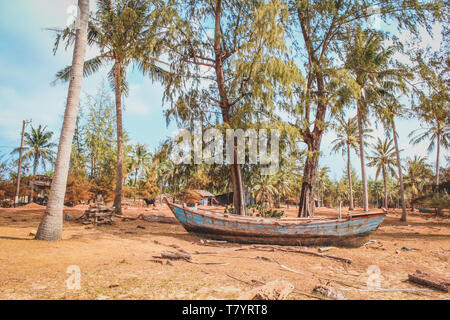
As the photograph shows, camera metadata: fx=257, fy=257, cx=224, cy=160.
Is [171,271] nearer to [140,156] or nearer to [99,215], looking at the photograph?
[99,215]

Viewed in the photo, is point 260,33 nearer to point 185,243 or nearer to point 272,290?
point 185,243

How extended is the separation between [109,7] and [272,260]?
1645cm

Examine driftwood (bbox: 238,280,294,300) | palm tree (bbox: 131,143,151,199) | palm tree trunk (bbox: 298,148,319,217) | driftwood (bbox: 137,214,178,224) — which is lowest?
driftwood (bbox: 137,214,178,224)

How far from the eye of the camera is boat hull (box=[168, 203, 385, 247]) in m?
8.91

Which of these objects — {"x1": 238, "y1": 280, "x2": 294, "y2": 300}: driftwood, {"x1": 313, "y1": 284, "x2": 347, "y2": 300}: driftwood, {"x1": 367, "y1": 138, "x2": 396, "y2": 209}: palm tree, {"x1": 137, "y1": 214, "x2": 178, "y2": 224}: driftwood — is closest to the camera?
{"x1": 238, "y1": 280, "x2": 294, "y2": 300}: driftwood

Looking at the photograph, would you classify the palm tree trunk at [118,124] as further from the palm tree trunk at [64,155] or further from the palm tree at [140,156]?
the palm tree at [140,156]

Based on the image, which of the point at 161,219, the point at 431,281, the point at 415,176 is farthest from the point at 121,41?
the point at 415,176

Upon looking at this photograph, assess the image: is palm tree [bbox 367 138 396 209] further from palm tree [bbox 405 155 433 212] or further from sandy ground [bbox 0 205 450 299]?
sandy ground [bbox 0 205 450 299]

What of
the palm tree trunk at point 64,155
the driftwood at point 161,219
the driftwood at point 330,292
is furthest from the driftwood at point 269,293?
the driftwood at point 161,219

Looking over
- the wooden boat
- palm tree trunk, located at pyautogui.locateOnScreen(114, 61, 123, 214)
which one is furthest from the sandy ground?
palm tree trunk, located at pyautogui.locateOnScreen(114, 61, 123, 214)

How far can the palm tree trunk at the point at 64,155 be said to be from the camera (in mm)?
7203

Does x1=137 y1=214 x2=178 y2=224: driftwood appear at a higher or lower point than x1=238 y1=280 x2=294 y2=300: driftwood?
lower

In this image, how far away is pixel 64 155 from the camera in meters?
7.59
